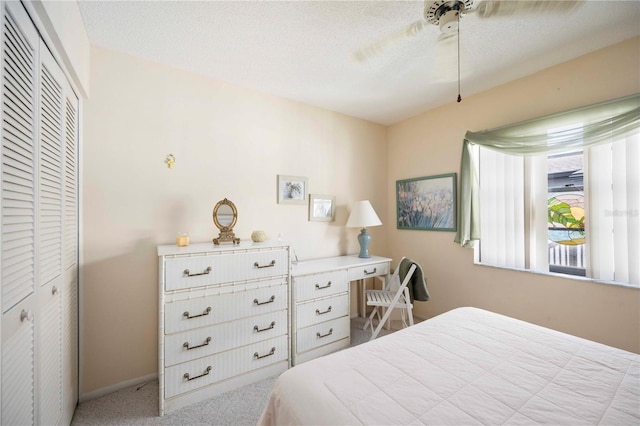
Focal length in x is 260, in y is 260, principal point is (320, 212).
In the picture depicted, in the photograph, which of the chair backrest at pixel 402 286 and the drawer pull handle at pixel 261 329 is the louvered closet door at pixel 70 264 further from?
the chair backrest at pixel 402 286

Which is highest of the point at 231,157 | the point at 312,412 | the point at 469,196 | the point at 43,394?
the point at 231,157

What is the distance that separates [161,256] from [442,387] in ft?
5.64

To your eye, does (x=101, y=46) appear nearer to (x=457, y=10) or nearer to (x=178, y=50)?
(x=178, y=50)

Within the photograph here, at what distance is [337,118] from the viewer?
10.7 feet

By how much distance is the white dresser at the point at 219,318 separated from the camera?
5.76ft

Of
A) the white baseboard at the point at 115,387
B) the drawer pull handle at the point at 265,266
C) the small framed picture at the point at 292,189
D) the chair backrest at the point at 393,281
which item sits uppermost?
the small framed picture at the point at 292,189

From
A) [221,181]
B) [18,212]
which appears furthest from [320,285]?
[18,212]

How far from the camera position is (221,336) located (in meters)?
1.94

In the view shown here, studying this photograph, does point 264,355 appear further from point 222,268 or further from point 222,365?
point 222,268

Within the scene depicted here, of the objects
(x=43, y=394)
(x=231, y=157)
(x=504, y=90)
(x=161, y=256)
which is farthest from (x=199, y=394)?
(x=504, y=90)

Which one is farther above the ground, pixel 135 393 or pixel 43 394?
pixel 43 394

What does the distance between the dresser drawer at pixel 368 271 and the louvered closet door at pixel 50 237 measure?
2.16 metres

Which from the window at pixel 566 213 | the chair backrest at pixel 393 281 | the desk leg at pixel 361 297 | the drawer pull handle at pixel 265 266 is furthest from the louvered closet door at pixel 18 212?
the window at pixel 566 213

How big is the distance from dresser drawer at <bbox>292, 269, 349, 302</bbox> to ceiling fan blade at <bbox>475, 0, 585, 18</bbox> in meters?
2.18
